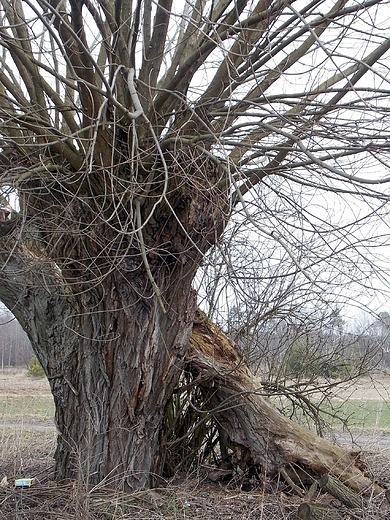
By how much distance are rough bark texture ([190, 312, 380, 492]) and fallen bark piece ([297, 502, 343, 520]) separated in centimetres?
52

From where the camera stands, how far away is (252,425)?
5.17m

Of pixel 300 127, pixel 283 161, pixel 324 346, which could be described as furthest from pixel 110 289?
pixel 324 346

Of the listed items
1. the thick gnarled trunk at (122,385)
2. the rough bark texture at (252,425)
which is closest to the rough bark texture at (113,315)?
the thick gnarled trunk at (122,385)

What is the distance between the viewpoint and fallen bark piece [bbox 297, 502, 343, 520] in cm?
420

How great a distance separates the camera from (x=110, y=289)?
15.2ft

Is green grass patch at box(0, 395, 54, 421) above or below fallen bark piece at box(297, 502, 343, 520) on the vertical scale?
below

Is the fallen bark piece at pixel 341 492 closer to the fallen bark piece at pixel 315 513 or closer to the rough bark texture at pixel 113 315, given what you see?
the fallen bark piece at pixel 315 513

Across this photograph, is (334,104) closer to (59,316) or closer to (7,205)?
(7,205)

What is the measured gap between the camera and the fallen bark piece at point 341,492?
449 cm

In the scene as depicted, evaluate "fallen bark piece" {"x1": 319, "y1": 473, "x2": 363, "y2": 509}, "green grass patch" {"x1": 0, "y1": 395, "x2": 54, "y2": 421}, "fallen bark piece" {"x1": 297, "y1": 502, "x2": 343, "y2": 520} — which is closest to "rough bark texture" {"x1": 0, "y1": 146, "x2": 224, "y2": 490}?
"fallen bark piece" {"x1": 297, "y1": 502, "x2": 343, "y2": 520}

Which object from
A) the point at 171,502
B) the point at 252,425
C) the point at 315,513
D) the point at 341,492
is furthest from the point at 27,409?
the point at 315,513

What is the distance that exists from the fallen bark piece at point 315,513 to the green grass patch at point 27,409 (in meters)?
8.23

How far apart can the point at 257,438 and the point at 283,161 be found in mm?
2606

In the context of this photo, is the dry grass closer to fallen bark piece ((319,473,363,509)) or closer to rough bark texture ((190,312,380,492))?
fallen bark piece ((319,473,363,509))
